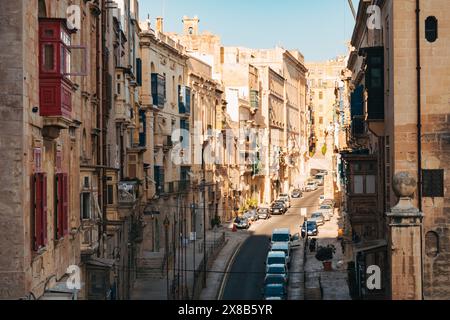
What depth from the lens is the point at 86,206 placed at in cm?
3409

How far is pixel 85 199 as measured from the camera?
34.1 metres

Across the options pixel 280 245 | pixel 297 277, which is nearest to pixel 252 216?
pixel 280 245

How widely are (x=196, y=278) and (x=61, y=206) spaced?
77.9ft

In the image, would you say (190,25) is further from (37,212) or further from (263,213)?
(37,212)

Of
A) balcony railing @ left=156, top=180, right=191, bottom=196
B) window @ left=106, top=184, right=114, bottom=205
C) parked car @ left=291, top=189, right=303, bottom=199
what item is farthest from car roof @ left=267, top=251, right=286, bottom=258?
parked car @ left=291, top=189, right=303, bottom=199

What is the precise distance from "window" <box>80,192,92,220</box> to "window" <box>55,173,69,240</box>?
497 centimetres

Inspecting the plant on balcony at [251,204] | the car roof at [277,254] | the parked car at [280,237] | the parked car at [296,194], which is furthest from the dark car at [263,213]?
the car roof at [277,254]

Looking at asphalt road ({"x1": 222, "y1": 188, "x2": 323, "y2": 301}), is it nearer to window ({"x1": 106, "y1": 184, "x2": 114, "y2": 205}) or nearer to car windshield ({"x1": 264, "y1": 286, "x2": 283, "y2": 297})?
car windshield ({"x1": 264, "y1": 286, "x2": 283, "y2": 297})

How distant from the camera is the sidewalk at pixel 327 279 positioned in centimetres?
4708

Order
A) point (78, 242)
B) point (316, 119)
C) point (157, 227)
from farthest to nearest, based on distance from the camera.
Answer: point (316, 119) < point (157, 227) < point (78, 242)

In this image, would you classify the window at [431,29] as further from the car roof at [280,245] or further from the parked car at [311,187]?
the parked car at [311,187]

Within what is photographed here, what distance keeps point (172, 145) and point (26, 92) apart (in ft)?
152
